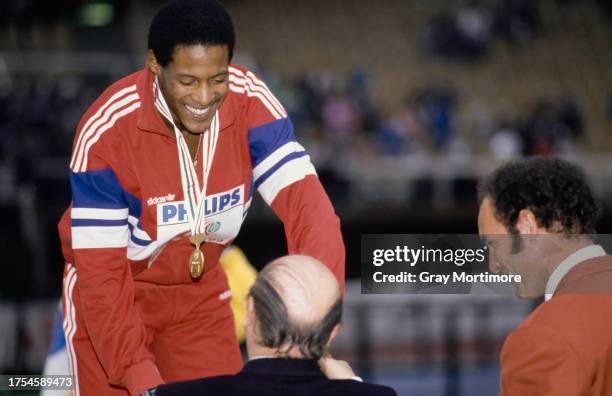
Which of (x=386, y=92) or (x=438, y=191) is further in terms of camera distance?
(x=386, y=92)

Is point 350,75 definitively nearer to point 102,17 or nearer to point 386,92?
point 386,92

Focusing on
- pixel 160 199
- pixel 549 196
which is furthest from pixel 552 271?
pixel 160 199

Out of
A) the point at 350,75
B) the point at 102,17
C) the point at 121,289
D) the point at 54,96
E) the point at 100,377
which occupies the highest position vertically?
the point at 102,17

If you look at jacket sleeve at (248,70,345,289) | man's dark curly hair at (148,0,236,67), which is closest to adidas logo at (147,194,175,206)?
jacket sleeve at (248,70,345,289)

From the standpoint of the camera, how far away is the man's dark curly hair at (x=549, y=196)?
9.77ft

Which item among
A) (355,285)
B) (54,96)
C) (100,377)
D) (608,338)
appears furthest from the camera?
(54,96)

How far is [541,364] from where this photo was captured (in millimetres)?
2695

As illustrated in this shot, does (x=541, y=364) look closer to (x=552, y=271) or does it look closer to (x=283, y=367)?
(x=552, y=271)

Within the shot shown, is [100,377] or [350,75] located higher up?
[350,75]

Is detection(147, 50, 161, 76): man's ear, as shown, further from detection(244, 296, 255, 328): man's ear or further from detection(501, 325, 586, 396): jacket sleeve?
detection(501, 325, 586, 396): jacket sleeve

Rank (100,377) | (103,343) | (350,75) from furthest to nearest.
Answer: (350,75) < (100,377) < (103,343)

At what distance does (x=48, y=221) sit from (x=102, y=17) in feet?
27.7

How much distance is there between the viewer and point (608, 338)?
2.76 m

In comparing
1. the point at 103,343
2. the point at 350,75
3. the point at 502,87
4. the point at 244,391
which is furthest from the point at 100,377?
the point at 502,87
